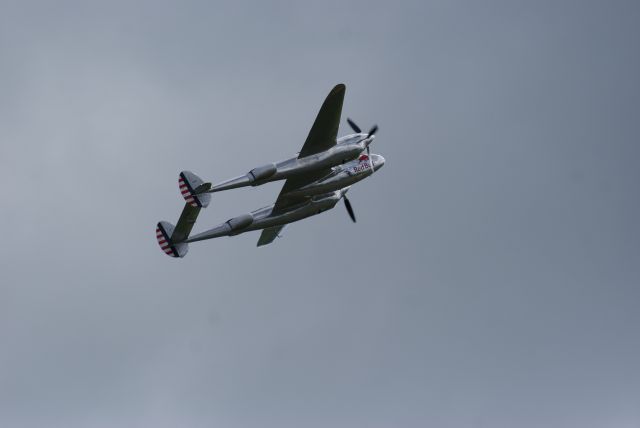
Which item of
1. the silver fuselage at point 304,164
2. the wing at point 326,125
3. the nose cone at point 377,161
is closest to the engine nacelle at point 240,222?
the silver fuselage at point 304,164

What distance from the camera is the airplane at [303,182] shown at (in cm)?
8194

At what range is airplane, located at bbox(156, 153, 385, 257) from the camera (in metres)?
85.1

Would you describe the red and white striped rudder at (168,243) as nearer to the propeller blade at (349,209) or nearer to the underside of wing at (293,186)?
the underside of wing at (293,186)

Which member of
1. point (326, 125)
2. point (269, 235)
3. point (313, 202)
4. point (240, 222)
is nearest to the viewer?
point (326, 125)

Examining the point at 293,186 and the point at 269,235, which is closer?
the point at 293,186

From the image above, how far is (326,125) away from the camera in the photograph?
83125 millimetres

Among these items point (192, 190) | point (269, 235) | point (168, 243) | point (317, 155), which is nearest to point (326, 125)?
point (317, 155)

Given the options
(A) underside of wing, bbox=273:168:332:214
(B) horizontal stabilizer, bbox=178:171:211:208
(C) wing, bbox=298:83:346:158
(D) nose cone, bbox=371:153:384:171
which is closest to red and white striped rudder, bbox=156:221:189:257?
(B) horizontal stabilizer, bbox=178:171:211:208

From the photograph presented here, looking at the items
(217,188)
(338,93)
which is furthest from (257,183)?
(338,93)

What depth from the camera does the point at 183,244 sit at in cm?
8700

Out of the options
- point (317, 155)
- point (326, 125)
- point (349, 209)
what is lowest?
point (349, 209)

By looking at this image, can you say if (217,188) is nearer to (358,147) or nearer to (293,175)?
(293,175)

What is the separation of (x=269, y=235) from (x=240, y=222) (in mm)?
9606

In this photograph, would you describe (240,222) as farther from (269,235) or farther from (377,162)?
(377,162)
